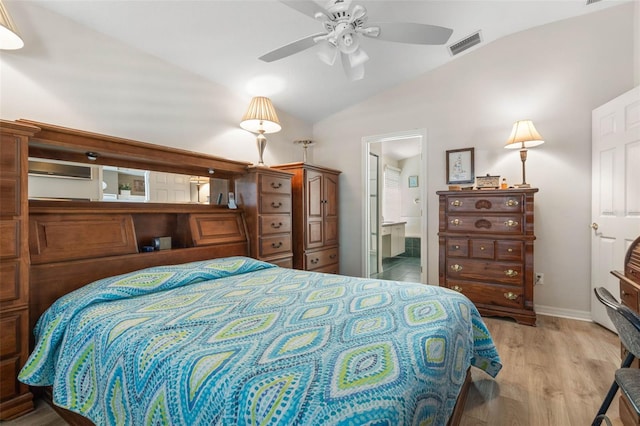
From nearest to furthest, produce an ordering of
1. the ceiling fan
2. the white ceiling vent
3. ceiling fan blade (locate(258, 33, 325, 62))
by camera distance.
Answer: the ceiling fan
ceiling fan blade (locate(258, 33, 325, 62))
the white ceiling vent

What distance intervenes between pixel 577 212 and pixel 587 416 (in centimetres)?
217

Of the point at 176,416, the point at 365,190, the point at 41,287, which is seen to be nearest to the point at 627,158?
the point at 365,190

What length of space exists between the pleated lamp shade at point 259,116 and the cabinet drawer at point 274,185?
0.60 metres

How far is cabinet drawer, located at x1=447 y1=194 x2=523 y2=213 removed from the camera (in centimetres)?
292

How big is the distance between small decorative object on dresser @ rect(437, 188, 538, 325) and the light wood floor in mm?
296

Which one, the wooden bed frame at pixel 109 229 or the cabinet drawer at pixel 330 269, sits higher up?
the wooden bed frame at pixel 109 229

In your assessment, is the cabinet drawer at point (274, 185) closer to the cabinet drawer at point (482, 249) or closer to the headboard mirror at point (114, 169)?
the headboard mirror at point (114, 169)

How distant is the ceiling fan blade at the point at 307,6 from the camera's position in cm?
161

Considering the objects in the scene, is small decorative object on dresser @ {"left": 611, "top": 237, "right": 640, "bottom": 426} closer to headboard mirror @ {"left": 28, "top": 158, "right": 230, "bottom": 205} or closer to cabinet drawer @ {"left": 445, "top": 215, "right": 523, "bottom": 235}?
cabinet drawer @ {"left": 445, "top": 215, "right": 523, "bottom": 235}

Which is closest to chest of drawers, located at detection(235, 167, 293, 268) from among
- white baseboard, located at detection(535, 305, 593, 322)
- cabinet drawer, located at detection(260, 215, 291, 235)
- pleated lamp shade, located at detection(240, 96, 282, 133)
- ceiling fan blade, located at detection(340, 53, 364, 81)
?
cabinet drawer, located at detection(260, 215, 291, 235)

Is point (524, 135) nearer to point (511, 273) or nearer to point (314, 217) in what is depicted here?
point (511, 273)

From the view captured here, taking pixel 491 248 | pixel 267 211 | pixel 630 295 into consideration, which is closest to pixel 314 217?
pixel 267 211

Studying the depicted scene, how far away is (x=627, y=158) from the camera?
2475mm

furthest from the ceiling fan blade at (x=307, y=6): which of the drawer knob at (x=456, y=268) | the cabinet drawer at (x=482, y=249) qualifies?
the drawer knob at (x=456, y=268)
